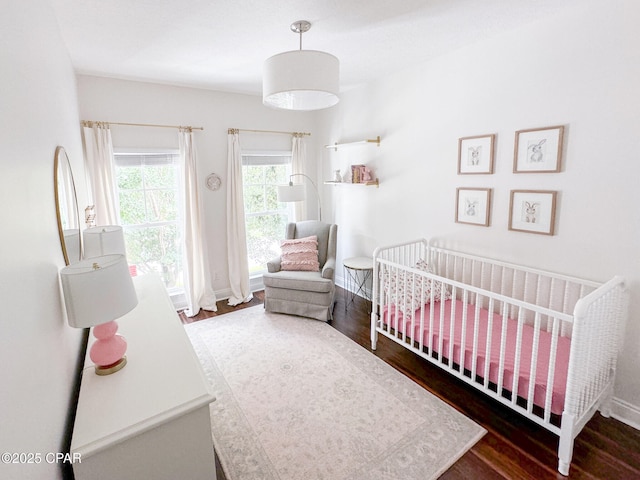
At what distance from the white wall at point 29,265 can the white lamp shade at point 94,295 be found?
0.06 m

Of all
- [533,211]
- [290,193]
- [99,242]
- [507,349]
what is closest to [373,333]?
[507,349]

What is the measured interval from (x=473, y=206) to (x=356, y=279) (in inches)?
73.5

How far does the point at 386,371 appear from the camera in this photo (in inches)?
106

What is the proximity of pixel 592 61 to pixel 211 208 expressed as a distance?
3.66 m

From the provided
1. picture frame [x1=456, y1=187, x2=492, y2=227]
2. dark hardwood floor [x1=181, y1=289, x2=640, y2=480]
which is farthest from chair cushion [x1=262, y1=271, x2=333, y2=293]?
picture frame [x1=456, y1=187, x2=492, y2=227]

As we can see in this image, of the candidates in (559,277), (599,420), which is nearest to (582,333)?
(559,277)

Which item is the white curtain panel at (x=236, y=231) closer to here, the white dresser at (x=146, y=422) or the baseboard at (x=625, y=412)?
the white dresser at (x=146, y=422)

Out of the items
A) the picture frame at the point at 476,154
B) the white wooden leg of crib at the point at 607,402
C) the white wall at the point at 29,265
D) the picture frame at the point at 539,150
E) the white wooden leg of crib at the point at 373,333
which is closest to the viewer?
the white wall at the point at 29,265

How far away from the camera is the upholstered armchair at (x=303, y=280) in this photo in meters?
3.57

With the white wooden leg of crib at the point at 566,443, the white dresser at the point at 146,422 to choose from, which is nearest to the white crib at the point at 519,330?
the white wooden leg of crib at the point at 566,443

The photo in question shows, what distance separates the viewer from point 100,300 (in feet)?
4.27

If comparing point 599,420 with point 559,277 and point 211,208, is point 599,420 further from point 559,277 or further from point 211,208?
point 211,208

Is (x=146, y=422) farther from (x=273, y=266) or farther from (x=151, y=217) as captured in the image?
(x=151, y=217)

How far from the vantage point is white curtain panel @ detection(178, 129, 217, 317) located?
12.3 ft
